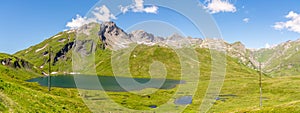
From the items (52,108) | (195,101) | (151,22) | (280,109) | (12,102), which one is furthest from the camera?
(195,101)

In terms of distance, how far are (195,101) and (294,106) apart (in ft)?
228

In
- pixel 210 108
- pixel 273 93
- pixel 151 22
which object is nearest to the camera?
pixel 151 22

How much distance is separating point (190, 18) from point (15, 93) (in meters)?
23.5

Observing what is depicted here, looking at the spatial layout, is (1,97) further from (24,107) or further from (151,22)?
(151,22)

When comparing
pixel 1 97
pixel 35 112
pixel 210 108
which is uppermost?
pixel 1 97

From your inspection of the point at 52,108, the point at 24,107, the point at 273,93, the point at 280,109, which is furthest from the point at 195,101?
the point at 24,107

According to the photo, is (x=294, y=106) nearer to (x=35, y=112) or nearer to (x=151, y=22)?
(x=151, y=22)

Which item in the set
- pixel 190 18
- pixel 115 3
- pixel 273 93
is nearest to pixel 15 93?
pixel 115 3

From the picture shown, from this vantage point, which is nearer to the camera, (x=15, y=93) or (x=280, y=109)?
(x=15, y=93)

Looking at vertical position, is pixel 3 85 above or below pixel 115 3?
below

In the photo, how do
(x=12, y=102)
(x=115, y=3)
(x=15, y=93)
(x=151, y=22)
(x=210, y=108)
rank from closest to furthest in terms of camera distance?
(x=115, y=3) < (x=151, y=22) < (x=12, y=102) < (x=15, y=93) < (x=210, y=108)

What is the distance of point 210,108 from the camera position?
339ft

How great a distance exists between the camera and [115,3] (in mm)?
22422

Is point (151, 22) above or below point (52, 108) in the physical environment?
above
